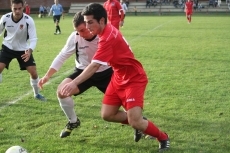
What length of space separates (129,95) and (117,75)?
327 millimetres

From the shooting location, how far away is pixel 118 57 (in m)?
4.38

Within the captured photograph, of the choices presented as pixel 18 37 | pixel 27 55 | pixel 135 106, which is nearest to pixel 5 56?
pixel 18 37

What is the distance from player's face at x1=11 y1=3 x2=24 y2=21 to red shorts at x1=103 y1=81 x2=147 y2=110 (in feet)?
9.39

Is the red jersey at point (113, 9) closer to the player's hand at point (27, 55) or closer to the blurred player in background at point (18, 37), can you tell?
the blurred player in background at point (18, 37)

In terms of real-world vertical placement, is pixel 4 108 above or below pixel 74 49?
below

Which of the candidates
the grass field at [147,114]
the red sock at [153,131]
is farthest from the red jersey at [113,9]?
the red sock at [153,131]

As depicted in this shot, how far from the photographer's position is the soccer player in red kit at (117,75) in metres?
4.10

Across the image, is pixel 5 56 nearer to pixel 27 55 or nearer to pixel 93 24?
pixel 27 55

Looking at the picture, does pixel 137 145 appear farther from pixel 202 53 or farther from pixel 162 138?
pixel 202 53

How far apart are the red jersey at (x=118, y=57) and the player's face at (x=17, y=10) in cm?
283

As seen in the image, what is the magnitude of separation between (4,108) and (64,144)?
7.33ft

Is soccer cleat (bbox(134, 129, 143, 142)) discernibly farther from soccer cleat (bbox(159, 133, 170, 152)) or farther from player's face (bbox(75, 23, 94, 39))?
player's face (bbox(75, 23, 94, 39))

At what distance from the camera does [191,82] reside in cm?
873

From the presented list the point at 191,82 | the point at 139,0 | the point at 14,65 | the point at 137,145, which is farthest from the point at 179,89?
the point at 139,0
